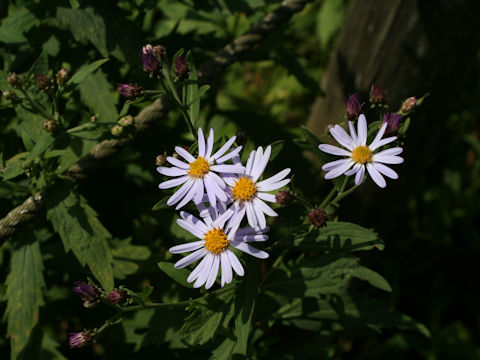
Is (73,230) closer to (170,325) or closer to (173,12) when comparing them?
(170,325)

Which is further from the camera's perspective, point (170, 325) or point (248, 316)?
point (170, 325)

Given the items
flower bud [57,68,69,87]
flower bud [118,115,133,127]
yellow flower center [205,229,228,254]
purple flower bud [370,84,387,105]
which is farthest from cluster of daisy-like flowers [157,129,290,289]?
flower bud [57,68,69,87]

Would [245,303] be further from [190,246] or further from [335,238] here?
[335,238]

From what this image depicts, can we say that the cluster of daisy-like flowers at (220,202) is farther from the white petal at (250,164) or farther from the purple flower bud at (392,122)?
the purple flower bud at (392,122)

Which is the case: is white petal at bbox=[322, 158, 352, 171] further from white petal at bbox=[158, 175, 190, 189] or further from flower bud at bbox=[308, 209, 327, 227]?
white petal at bbox=[158, 175, 190, 189]

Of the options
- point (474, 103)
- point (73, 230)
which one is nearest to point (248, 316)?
point (73, 230)

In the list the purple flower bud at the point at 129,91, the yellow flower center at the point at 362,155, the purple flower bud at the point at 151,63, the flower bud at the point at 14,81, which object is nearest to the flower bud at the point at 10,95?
the flower bud at the point at 14,81

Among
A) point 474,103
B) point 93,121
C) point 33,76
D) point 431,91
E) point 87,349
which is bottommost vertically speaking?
point 87,349
